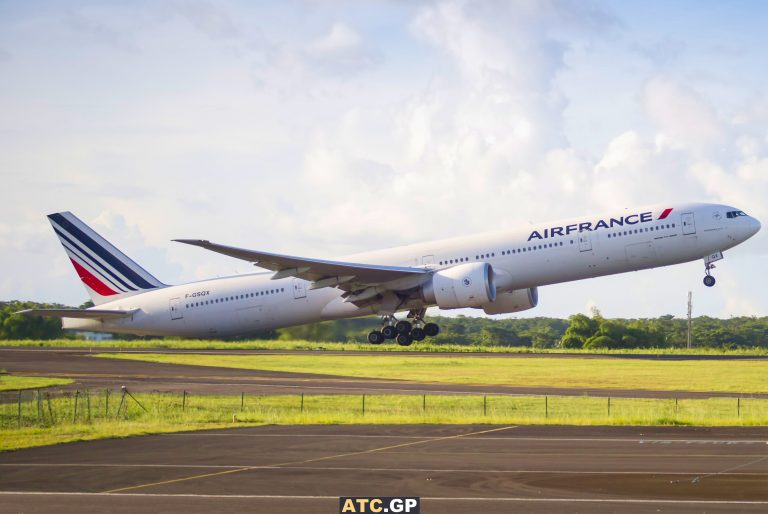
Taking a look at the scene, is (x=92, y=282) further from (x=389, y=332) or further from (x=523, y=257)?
(x=523, y=257)

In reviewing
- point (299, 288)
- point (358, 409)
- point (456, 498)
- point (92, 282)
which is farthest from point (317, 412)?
point (92, 282)

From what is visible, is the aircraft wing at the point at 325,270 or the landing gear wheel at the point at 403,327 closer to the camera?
the aircraft wing at the point at 325,270

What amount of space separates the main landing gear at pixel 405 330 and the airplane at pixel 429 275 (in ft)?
0.19

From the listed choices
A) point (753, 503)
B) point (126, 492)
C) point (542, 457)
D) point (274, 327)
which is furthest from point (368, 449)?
point (274, 327)

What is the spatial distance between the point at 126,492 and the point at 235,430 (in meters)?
12.7

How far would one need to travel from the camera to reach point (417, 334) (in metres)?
52.9

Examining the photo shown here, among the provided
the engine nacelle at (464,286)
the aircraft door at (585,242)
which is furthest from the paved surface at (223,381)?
the aircraft door at (585,242)

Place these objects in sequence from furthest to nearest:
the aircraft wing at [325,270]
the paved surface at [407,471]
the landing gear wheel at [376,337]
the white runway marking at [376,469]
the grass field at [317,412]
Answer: the landing gear wheel at [376,337]
the aircraft wing at [325,270]
the grass field at [317,412]
the white runway marking at [376,469]
the paved surface at [407,471]

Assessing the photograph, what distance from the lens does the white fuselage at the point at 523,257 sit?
47656mm

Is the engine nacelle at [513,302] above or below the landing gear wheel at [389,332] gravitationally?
above

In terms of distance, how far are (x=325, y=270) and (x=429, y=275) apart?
5.11 m

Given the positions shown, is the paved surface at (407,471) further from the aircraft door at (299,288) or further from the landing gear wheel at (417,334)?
the aircraft door at (299,288)

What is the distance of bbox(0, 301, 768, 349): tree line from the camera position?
67.4 meters

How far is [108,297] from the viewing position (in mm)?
63156
